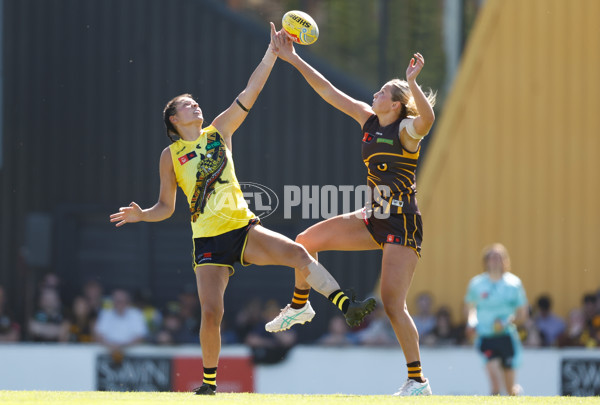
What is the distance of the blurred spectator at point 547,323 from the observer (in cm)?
1263

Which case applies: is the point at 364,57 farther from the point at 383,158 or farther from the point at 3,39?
the point at 383,158

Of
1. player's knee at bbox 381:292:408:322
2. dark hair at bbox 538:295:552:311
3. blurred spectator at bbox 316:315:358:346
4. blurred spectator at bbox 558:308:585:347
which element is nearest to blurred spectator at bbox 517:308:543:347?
blurred spectator at bbox 558:308:585:347

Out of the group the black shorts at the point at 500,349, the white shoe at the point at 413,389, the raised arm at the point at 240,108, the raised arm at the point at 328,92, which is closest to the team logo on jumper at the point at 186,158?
the raised arm at the point at 240,108

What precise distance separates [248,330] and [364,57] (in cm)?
430

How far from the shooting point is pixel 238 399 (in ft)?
22.4

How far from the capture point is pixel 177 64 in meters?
15.2

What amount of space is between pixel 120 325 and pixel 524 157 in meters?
5.98

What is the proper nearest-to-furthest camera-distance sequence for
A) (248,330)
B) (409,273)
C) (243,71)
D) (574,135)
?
1. (409,273)
2. (248,330)
3. (574,135)
4. (243,71)

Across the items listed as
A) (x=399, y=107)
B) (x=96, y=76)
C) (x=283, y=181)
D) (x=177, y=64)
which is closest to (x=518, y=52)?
(x=283, y=181)

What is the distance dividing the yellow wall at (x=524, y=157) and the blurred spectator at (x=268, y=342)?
7.08 ft

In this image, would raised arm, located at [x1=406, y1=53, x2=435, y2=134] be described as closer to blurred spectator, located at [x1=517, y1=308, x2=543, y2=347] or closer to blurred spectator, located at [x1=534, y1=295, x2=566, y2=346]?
blurred spectator, located at [x1=517, y1=308, x2=543, y2=347]

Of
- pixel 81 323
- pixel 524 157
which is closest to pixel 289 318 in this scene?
pixel 81 323

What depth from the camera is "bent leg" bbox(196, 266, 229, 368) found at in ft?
22.9

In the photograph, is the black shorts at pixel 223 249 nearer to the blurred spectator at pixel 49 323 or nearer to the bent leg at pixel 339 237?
the bent leg at pixel 339 237
